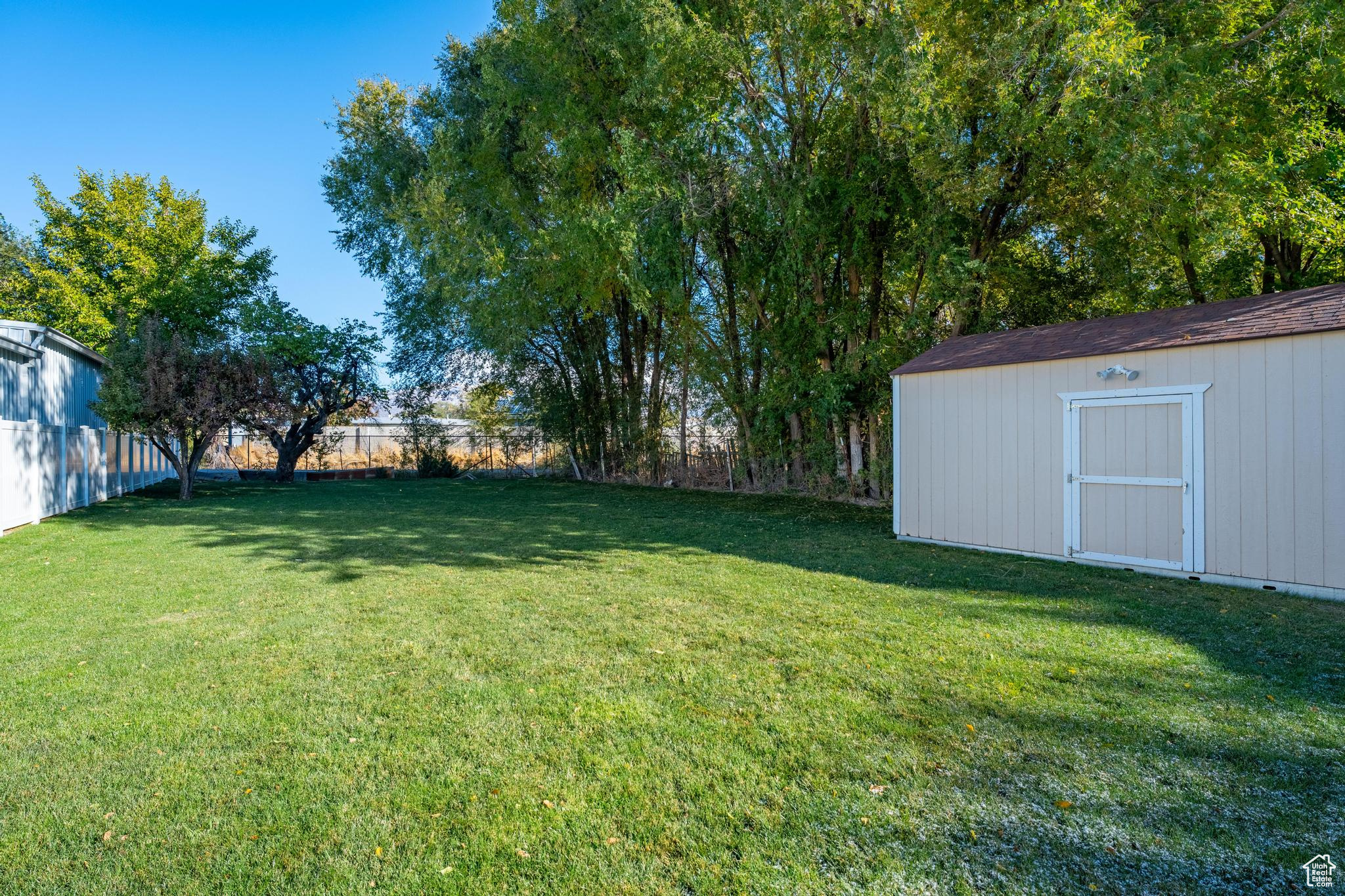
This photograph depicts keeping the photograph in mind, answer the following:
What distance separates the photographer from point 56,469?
9.98m

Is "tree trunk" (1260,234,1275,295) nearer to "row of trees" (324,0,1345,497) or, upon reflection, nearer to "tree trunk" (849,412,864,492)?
"row of trees" (324,0,1345,497)

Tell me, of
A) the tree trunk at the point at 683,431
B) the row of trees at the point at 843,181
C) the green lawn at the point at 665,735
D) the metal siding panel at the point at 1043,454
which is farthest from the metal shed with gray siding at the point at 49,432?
the metal siding panel at the point at 1043,454

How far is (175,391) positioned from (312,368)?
800 centimetres

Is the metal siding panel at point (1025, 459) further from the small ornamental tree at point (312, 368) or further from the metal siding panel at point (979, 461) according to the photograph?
the small ornamental tree at point (312, 368)

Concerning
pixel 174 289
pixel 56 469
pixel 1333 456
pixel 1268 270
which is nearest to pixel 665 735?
pixel 1333 456

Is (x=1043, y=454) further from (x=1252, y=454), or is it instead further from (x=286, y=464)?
(x=286, y=464)

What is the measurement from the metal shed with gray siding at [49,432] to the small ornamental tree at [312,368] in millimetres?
4169

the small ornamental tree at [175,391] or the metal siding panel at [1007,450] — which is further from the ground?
the small ornamental tree at [175,391]

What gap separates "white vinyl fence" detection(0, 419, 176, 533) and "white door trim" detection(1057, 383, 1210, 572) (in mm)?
11805

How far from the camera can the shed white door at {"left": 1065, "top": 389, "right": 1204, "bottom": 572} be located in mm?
5586

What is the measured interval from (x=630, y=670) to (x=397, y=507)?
8.92 meters

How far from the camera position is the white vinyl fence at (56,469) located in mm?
8312

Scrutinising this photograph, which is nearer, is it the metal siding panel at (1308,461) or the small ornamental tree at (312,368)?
the metal siding panel at (1308,461)

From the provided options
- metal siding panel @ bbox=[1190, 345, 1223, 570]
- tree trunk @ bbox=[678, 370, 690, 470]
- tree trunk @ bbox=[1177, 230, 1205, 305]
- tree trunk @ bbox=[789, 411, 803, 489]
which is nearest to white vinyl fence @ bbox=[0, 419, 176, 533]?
tree trunk @ bbox=[678, 370, 690, 470]
